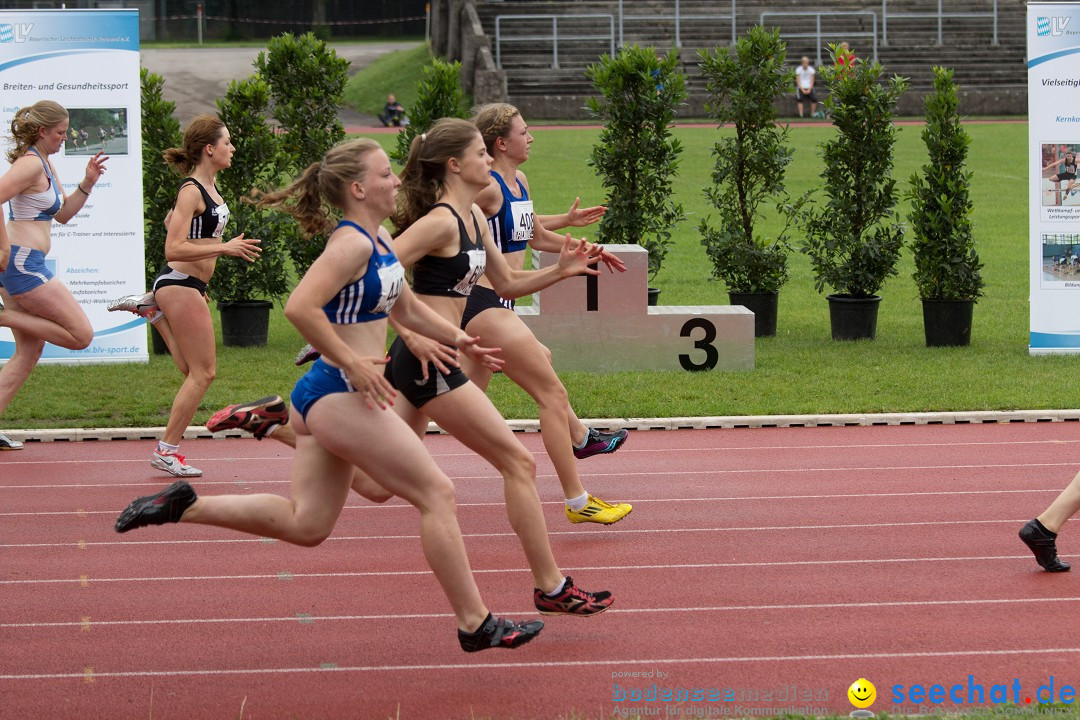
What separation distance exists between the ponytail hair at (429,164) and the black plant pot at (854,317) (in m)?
7.78

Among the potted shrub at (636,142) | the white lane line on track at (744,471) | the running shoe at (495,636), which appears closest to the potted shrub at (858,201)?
the potted shrub at (636,142)

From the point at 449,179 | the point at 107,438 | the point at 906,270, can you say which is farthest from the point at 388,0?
the point at 449,179

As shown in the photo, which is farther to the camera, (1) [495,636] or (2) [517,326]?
(2) [517,326]

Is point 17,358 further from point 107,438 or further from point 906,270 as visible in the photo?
point 906,270

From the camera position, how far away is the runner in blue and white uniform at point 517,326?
7.00m

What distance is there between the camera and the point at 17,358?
9.28 metres

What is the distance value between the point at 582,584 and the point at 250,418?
1.64 meters

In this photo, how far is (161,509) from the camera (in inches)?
203

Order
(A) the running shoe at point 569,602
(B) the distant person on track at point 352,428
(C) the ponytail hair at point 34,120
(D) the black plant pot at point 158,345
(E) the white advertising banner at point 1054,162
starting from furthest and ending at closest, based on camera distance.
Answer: (D) the black plant pot at point 158,345 → (E) the white advertising banner at point 1054,162 → (C) the ponytail hair at point 34,120 → (A) the running shoe at point 569,602 → (B) the distant person on track at point 352,428

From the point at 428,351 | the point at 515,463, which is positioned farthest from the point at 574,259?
the point at 428,351

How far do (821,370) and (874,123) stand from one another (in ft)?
9.75

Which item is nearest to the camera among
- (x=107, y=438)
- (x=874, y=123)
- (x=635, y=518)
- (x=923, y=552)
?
(x=923, y=552)

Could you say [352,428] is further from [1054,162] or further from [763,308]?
[763,308]

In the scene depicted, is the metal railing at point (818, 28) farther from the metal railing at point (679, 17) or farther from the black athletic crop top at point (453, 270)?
the black athletic crop top at point (453, 270)
